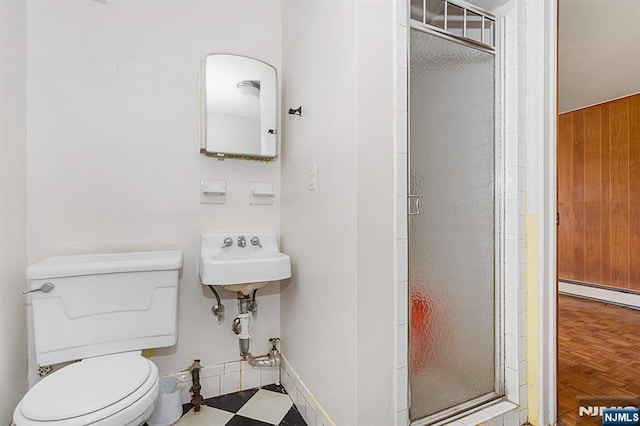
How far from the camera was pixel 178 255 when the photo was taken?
5.28ft

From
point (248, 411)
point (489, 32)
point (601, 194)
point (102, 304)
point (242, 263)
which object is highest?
point (489, 32)

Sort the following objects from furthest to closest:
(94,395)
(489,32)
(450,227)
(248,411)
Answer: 1. (248,411)
2. (489,32)
3. (450,227)
4. (94,395)

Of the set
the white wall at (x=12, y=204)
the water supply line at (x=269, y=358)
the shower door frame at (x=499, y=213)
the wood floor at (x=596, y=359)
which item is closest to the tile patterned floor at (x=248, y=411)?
the water supply line at (x=269, y=358)

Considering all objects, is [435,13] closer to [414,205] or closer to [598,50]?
[414,205]

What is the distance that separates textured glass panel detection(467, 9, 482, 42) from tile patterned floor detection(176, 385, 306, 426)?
6.54 ft

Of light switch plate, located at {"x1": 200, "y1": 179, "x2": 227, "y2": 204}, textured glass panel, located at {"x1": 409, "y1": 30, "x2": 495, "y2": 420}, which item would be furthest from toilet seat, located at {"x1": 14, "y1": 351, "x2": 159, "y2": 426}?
textured glass panel, located at {"x1": 409, "y1": 30, "x2": 495, "y2": 420}

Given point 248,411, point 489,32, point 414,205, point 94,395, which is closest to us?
point 94,395

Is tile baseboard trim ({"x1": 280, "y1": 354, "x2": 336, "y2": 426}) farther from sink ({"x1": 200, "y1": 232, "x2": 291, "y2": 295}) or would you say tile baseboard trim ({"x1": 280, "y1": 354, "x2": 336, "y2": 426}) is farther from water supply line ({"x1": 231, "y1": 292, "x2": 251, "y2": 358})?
sink ({"x1": 200, "y1": 232, "x2": 291, "y2": 295})

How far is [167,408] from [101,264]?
75 centimetres

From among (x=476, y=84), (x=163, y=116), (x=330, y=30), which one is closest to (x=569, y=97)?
(x=476, y=84)

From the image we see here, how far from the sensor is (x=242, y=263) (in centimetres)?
150

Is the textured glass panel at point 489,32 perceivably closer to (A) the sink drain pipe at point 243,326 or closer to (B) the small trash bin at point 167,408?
(A) the sink drain pipe at point 243,326

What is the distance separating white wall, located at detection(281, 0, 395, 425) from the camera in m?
1.18

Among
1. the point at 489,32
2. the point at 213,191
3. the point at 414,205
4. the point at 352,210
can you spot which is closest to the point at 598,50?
the point at 489,32
